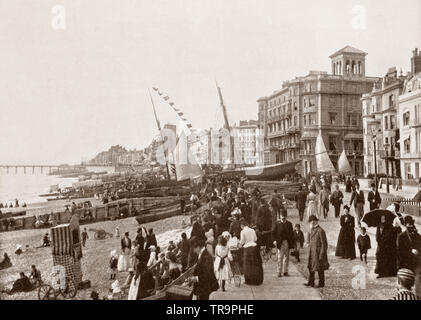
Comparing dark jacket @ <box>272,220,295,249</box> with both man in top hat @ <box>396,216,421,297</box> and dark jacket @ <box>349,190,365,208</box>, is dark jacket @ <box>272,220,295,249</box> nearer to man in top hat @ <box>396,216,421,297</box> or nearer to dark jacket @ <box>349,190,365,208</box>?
man in top hat @ <box>396,216,421,297</box>

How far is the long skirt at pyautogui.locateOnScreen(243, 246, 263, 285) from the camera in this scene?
6785 millimetres

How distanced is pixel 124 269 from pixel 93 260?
2.16ft

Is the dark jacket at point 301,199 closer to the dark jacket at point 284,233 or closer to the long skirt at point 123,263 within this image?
the dark jacket at point 284,233

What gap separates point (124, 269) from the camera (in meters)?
7.68

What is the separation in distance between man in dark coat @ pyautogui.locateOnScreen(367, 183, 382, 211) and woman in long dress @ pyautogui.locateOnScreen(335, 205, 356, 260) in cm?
85

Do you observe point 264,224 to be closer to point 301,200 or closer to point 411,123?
point 301,200

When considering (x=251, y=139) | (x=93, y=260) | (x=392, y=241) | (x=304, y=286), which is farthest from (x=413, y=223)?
(x=93, y=260)

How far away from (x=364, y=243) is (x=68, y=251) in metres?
5.83

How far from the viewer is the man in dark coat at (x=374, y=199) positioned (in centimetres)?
819

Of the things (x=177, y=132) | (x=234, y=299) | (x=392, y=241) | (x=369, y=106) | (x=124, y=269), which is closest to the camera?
(x=234, y=299)

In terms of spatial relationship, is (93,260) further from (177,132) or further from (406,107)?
(406,107)

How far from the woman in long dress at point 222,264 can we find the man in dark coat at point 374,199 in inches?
140

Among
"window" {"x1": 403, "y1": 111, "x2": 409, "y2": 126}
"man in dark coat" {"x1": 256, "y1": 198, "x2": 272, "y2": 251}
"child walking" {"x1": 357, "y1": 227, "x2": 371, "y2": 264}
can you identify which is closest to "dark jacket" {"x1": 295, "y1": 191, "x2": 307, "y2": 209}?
"man in dark coat" {"x1": 256, "y1": 198, "x2": 272, "y2": 251}

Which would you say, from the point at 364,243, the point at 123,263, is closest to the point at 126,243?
the point at 123,263
